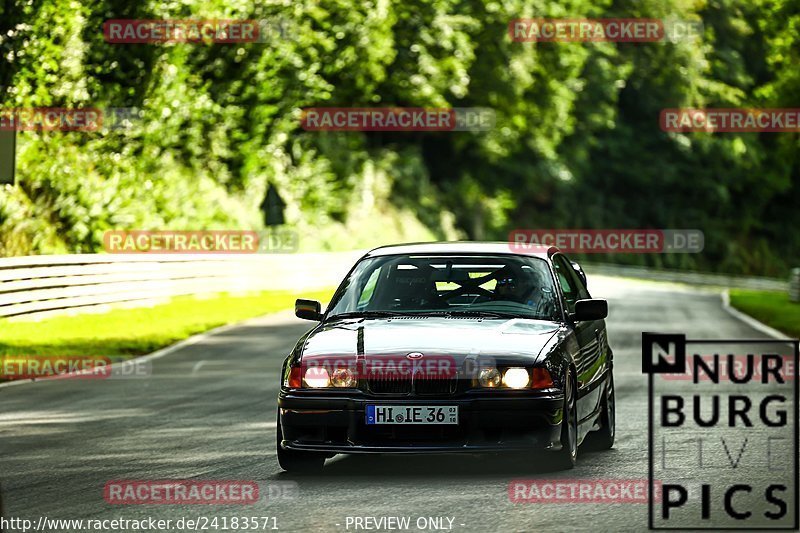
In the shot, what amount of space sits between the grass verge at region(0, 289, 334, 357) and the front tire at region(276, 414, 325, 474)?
1120cm

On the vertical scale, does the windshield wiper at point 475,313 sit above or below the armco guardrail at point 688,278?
above

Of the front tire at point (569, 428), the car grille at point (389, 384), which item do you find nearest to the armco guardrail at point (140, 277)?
the car grille at point (389, 384)

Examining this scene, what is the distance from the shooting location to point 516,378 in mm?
8852

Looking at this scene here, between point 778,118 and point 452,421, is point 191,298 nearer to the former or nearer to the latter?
point 778,118

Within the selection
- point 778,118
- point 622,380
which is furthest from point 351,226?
point 622,380

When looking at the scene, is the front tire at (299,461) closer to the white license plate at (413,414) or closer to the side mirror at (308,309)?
the white license plate at (413,414)

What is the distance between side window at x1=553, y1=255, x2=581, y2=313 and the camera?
10547 millimetres

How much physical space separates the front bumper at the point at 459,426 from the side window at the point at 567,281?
158 cm

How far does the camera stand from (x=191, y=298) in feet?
108

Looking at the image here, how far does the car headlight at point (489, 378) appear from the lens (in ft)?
28.9

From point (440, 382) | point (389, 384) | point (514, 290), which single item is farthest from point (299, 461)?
point (514, 290)

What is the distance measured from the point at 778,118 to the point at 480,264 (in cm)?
3137

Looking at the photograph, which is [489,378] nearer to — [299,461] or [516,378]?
[516,378]

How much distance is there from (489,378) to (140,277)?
22.2m
